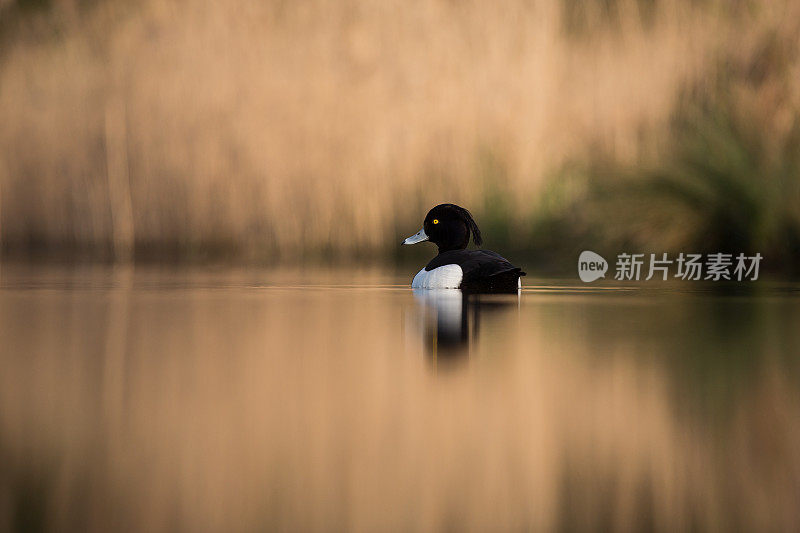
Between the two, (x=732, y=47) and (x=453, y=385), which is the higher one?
(x=732, y=47)

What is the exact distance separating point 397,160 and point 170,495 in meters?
5.66

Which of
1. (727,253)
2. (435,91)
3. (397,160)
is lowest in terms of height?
(727,253)

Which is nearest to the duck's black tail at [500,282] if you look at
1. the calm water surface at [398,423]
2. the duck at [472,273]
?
the duck at [472,273]

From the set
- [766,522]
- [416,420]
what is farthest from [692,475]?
[416,420]

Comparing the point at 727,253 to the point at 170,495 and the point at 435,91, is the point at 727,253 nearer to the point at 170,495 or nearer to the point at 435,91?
the point at 435,91

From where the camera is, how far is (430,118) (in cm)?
682

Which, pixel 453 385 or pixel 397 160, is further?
pixel 397 160

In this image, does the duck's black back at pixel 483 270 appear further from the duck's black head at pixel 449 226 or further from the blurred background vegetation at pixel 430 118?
the blurred background vegetation at pixel 430 118

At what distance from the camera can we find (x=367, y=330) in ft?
9.87

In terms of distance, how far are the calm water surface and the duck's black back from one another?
46.8 inches

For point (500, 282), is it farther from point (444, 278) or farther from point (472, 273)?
point (444, 278)

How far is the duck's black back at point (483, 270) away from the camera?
450 centimetres

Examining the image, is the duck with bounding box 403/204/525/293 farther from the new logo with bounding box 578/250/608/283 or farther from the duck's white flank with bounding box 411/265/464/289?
the new logo with bounding box 578/250/608/283

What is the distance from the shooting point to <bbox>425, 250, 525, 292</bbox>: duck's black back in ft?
14.8
